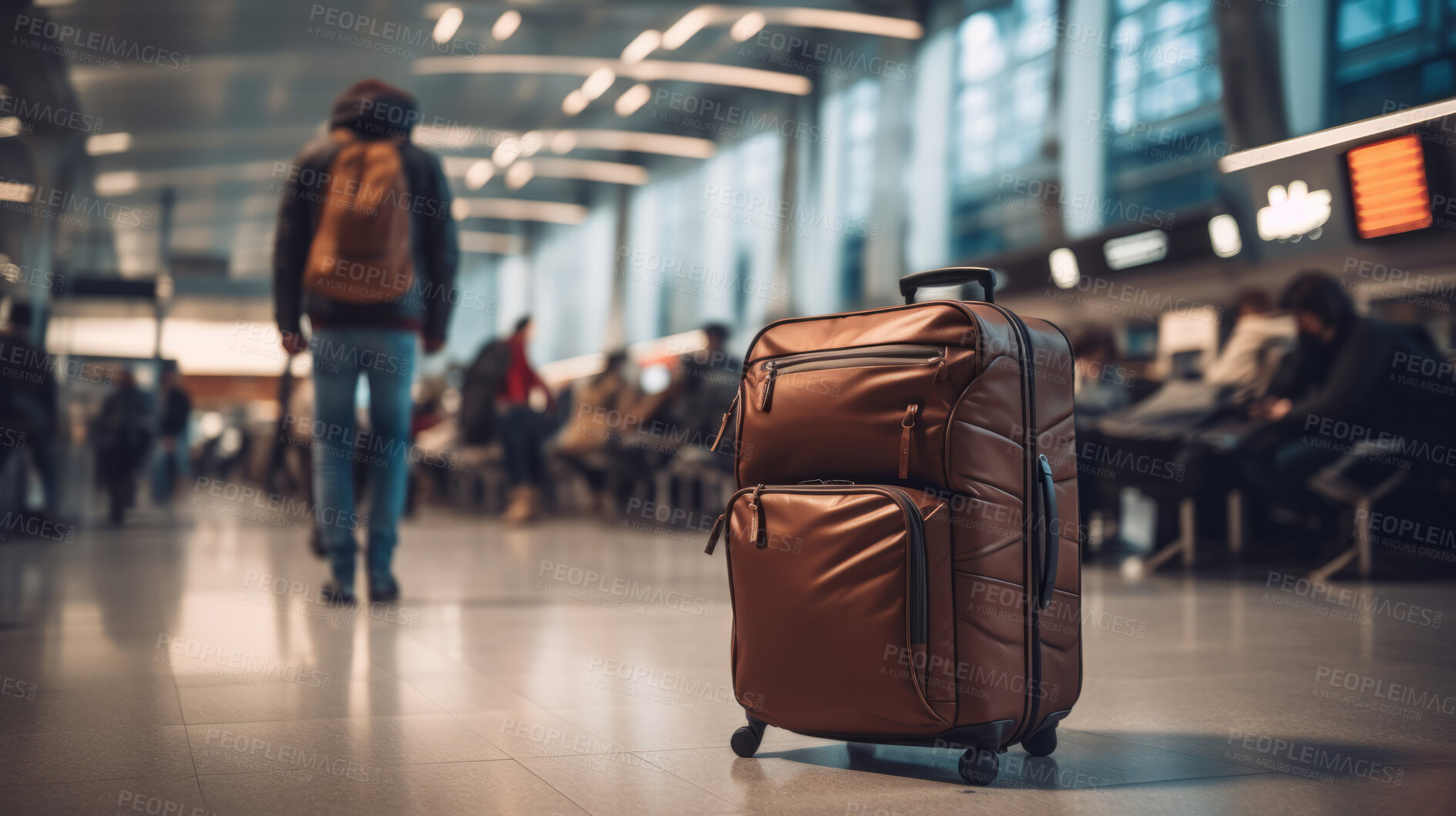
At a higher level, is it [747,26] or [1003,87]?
[747,26]

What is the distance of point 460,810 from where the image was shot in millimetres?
1573

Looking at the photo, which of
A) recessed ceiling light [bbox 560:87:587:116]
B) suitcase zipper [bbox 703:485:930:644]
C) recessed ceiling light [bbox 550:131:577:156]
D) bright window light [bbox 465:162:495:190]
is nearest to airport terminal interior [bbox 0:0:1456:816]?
suitcase zipper [bbox 703:485:930:644]

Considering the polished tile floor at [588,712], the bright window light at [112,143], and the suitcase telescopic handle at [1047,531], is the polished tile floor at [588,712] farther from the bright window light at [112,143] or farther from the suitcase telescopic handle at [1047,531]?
the bright window light at [112,143]

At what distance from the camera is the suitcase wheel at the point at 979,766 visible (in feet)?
5.67

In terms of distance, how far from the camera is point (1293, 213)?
24.5ft

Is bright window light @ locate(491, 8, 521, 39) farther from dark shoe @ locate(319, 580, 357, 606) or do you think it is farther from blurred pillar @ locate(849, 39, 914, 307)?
dark shoe @ locate(319, 580, 357, 606)

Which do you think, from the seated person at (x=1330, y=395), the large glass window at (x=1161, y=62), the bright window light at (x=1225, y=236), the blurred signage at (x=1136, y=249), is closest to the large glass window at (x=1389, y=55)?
the bright window light at (x=1225, y=236)

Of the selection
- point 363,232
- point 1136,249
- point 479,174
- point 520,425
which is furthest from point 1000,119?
point 479,174

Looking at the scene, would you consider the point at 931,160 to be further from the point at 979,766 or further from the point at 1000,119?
→ the point at 979,766

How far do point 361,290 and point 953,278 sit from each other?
2.33 m

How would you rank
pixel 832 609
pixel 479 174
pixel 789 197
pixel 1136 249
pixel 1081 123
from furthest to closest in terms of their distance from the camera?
pixel 479 174 → pixel 789 197 → pixel 1081 123 → pixel 1136 249 → pixel 832 609

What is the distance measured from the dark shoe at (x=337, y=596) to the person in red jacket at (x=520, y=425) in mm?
5461

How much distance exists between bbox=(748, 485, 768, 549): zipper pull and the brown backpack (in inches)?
85.6

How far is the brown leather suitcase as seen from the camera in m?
1.77
